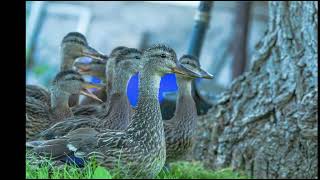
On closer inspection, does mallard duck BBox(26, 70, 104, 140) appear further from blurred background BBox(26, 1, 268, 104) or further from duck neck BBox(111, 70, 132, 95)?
blurred background BBox(26, 1, 268, 104)

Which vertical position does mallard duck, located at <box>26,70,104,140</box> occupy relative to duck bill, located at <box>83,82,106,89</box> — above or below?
below

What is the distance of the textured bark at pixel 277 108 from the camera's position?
702 centimetres

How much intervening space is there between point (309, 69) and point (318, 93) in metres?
0.35

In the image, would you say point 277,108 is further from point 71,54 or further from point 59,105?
point 59,105

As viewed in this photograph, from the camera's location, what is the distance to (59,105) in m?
4.92

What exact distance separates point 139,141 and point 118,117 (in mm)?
1106

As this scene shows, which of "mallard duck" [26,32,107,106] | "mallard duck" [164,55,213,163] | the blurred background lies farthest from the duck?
the blurred background

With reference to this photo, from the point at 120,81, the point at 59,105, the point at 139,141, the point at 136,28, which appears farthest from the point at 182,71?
the point at 136,28

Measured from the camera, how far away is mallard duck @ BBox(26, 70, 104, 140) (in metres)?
4.71

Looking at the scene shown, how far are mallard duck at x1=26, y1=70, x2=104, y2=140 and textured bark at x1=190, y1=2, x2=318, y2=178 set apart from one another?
261 cm

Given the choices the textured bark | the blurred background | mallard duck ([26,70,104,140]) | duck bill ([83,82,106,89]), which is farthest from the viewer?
the blurred background

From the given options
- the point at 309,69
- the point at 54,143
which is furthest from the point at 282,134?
the point at 54,143

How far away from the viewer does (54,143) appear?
376 cm

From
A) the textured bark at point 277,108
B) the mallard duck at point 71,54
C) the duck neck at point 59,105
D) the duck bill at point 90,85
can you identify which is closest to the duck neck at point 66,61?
the mallard duck at point 71,54
